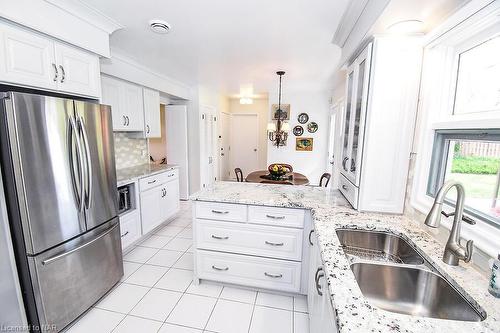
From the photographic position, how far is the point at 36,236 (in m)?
1.42

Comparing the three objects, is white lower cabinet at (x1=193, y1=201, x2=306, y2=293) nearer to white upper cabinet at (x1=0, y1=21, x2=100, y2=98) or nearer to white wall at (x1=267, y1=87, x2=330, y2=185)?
white upper cabinet at (x1=0, y1=21, x2=100, y2=98)

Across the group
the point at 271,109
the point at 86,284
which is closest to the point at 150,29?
the point at 86,284

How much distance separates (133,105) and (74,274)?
2.25m

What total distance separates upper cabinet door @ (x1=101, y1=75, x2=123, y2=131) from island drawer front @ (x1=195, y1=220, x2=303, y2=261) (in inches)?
73.0

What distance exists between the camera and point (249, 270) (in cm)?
200

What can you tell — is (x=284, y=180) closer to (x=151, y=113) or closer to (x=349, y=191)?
(x=349, y=191)

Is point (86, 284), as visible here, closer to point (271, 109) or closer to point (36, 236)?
point (36, 236)

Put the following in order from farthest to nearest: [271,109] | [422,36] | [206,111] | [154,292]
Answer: [271,109] → [206,111] → [154,292] → [422,36]

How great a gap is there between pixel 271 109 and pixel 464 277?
16.5 ft

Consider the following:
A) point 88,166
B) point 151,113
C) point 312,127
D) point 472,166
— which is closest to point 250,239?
point 88,166

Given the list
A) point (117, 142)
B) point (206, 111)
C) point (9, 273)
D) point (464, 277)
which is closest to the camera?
point (464, 277)

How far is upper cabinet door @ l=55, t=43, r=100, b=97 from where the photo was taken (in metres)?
1.73

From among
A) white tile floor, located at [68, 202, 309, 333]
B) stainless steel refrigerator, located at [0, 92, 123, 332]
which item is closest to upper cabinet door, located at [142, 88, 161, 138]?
stainless steel refrigerator, located at [0, 92, 123, 332]

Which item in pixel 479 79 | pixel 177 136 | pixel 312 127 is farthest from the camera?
pixel 312 127
